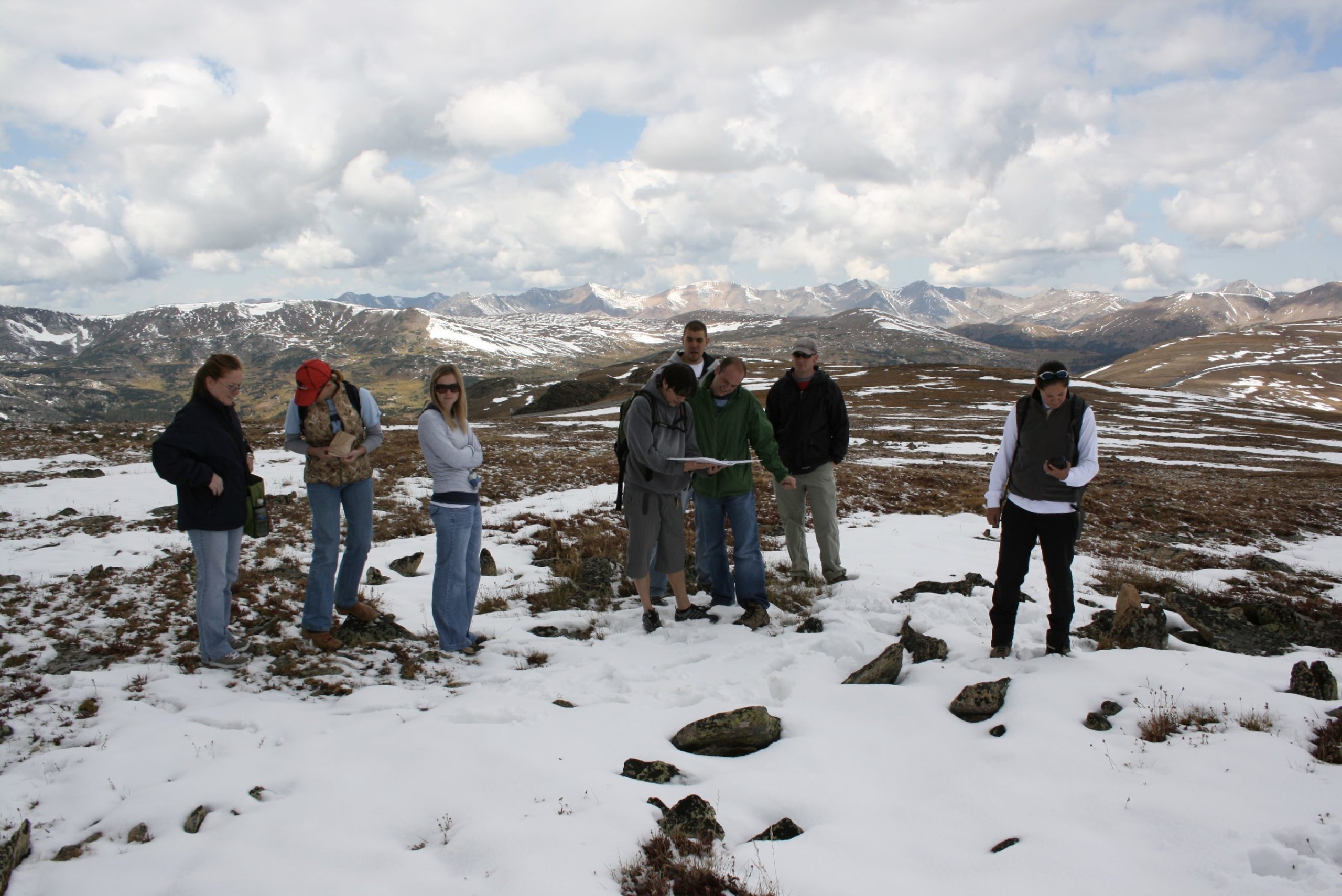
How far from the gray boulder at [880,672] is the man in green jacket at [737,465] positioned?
5.38 ft

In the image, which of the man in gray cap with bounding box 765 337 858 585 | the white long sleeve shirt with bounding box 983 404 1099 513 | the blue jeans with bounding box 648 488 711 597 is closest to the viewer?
the white long sleeve shirt with bounding box 983 404 1099 513

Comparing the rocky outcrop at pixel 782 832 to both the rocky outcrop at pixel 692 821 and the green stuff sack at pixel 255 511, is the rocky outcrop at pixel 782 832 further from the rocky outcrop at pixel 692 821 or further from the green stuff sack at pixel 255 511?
the green stuff sack at pixel 255 511

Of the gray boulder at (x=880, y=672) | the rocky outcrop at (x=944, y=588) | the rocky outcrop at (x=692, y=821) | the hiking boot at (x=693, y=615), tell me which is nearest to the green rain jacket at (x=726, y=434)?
the hiking boot at (x=693, y=615)

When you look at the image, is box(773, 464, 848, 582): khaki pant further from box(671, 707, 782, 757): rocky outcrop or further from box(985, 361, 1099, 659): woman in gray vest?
box(671, 707, 782, 757): rocky outcrop

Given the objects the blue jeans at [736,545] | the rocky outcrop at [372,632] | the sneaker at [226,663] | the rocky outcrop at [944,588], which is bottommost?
the rocky outcrop at [944,588]

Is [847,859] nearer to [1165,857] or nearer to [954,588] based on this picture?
[1165,857]

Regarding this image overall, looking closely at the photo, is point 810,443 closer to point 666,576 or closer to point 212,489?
point 666,576

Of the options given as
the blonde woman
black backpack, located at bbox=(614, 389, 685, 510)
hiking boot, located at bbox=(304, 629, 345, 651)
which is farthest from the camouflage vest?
black backpack, located at bbox=(614, 389, 685, 510)

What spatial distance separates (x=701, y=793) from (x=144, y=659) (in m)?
5.95

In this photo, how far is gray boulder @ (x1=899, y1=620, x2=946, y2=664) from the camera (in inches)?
267

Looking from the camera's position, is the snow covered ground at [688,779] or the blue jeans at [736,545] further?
the blue jeans at [736,545]

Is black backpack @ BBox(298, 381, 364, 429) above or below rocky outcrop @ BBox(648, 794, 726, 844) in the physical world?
above

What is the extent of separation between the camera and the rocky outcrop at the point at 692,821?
158 inches

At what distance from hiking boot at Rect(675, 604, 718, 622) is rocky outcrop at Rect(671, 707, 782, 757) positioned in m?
2.67
